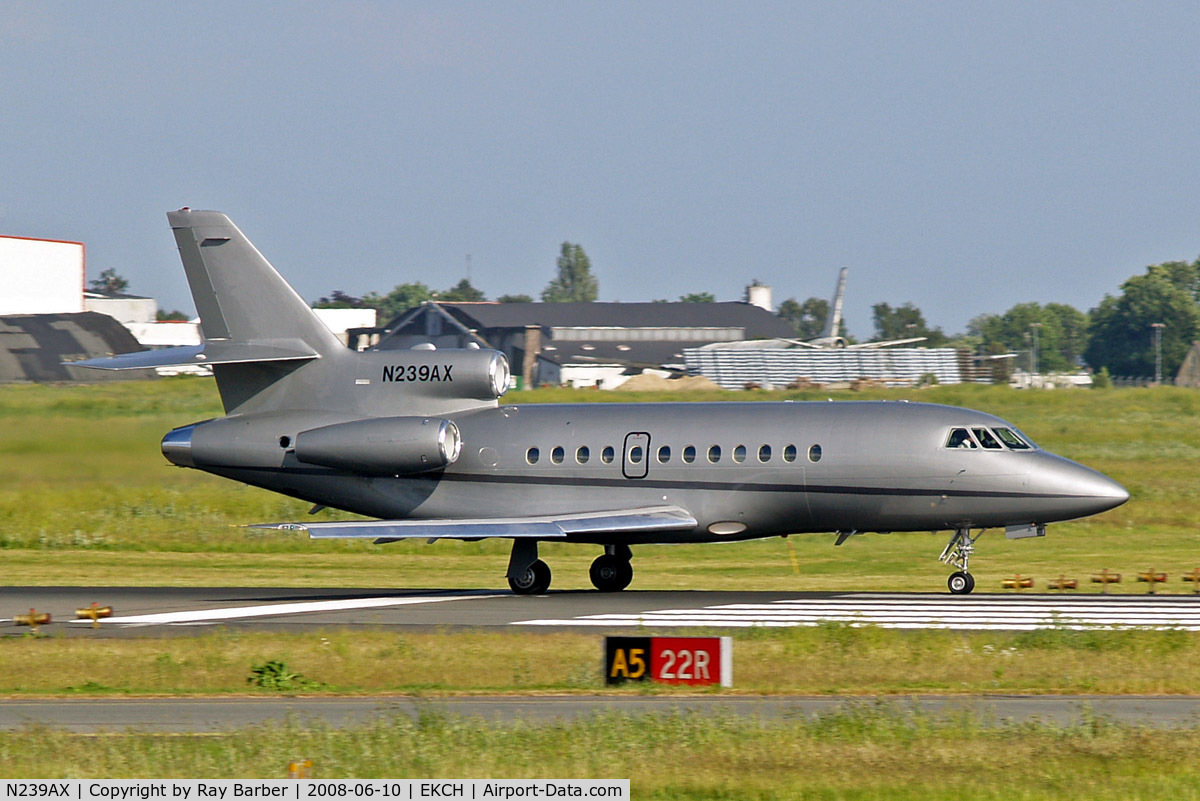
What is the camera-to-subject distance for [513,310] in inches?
5507

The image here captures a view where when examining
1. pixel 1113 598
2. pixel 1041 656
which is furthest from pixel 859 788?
pixel 1113 598

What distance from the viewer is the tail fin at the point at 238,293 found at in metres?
31.0

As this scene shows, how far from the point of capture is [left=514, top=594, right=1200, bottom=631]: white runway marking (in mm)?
22766

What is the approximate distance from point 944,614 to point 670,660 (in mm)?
8741

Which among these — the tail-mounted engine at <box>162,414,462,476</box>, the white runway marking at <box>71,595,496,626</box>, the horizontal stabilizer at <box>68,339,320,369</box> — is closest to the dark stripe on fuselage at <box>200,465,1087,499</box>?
the tail-mounted engine at <box>162,414,462,476</box>

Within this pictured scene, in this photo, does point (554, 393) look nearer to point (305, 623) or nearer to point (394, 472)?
point (394, 472)

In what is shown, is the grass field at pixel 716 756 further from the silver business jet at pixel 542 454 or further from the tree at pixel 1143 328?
the tree at pixel 1143 328

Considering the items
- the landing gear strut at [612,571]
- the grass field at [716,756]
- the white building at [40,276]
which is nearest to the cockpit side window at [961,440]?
the landing gear strut at [612,571]

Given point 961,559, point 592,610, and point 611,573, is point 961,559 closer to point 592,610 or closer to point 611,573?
point 611,573

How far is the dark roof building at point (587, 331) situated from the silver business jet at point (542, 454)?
292ft

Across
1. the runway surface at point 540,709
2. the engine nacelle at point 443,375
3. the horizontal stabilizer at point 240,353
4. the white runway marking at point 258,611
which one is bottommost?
the white runway marking at point 258,611

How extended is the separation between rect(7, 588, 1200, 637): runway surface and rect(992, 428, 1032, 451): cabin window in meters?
2.92

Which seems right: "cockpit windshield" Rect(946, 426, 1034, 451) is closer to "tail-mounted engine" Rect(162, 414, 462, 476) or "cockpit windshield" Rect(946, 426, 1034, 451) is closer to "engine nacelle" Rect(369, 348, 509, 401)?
"engine nacelle" Rect(369, 348, 509, 401)

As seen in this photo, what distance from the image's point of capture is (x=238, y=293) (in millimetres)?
31000
